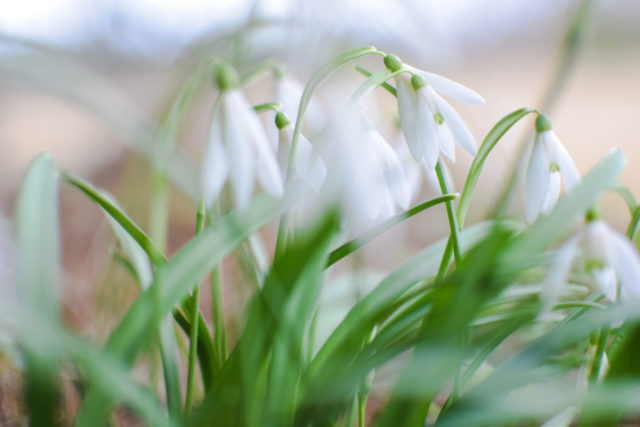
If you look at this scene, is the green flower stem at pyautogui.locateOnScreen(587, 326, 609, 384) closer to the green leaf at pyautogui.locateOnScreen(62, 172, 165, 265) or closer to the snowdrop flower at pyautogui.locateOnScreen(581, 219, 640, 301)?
the snowdrop flower at pyautogui.locateOnScreen(581, 219, 640, 301)

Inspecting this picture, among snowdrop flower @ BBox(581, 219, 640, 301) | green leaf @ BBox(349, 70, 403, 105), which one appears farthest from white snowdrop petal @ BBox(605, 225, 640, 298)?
green leaf @ BBox(349, 70, 403, 105)

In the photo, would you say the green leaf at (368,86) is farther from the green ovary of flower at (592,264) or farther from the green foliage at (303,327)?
the green ovary of flower at (592,264)

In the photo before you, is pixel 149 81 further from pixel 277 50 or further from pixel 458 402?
pixel 458 402

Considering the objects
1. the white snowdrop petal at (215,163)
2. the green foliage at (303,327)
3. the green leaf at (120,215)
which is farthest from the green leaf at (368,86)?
the green leaf at (120,215)

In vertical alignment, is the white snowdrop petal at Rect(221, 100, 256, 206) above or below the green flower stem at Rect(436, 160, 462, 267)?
above

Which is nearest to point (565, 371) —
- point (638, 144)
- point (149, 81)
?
point (638, 144)

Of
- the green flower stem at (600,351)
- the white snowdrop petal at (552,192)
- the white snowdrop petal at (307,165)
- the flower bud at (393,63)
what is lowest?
the green flower stem at (600,351)
